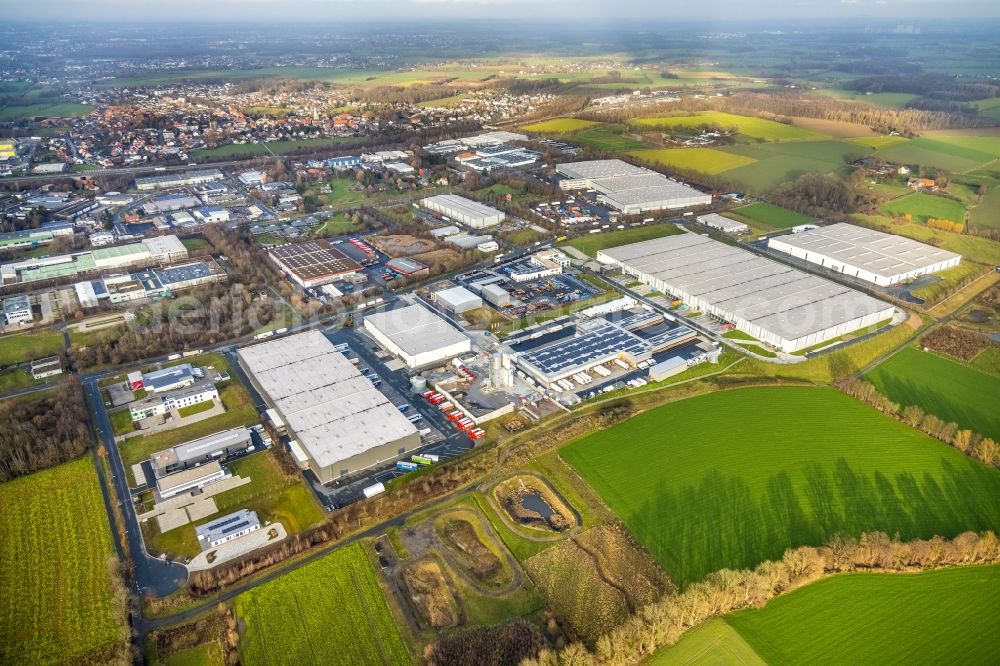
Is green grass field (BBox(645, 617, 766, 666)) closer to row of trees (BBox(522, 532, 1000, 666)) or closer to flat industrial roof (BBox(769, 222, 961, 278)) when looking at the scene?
row of trees (BBox(522, 532, 1000, 666))

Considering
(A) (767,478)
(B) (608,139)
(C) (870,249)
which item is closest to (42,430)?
(A) (767,478)

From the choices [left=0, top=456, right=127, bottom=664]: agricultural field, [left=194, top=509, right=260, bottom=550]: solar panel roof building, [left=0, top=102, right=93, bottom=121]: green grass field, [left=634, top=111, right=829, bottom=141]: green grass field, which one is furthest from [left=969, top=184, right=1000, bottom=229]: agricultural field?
[left=0, top=102, right=93, bottom=121]: green grass field

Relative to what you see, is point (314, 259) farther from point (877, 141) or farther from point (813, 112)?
point (813, 112)

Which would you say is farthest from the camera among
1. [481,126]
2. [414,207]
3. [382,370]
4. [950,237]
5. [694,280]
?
[481,126]

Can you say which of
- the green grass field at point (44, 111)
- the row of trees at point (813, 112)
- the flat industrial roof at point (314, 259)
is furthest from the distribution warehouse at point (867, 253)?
the green grass field at point (44, 111)

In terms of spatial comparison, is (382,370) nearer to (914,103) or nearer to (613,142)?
(613,142)

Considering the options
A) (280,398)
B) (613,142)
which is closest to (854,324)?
(280,398)
